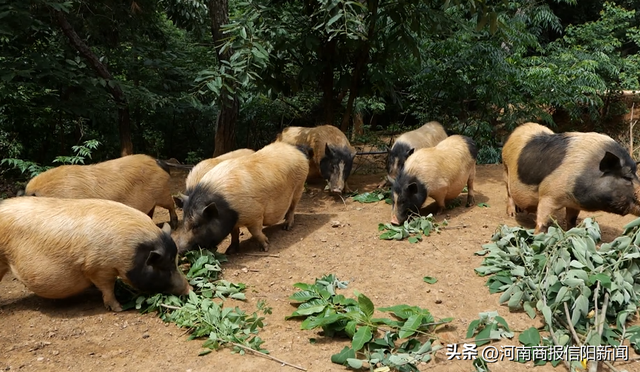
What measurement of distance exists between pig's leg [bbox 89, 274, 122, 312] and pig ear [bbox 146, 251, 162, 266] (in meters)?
0.39

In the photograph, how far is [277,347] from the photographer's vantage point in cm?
379

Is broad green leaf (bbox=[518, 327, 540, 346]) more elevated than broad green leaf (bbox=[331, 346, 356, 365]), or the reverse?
broad green leaf (bbox=[518, 327, 540, 346])

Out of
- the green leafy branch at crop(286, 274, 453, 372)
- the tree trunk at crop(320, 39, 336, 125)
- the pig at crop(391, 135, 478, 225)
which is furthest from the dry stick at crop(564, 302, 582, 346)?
the tree trunk at crop(320, 39, 336, 125)

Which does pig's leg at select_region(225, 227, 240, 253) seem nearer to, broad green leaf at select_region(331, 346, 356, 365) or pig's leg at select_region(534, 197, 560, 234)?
broad green leaf at select_region(331, 346, 356, 365)

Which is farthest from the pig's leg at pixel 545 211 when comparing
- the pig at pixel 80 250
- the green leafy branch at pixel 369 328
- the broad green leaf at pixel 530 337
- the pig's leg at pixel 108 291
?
the pig's leg at pixel 108 291

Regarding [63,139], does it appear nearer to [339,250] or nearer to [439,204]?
[339,250]

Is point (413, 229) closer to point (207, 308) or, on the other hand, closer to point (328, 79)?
point (207, 308)

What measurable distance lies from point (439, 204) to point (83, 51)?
6.23 metres

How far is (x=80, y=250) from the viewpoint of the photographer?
14.2ft

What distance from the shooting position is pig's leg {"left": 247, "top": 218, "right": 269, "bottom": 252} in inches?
230

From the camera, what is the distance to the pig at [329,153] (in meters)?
7.97

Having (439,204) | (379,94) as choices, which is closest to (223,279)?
(439,204)

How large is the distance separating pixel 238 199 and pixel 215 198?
261mm

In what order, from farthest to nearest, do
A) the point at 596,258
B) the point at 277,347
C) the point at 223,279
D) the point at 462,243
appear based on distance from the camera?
the point at 462,243, the point at 223,279, the point at 596,258, the point at 277,347
